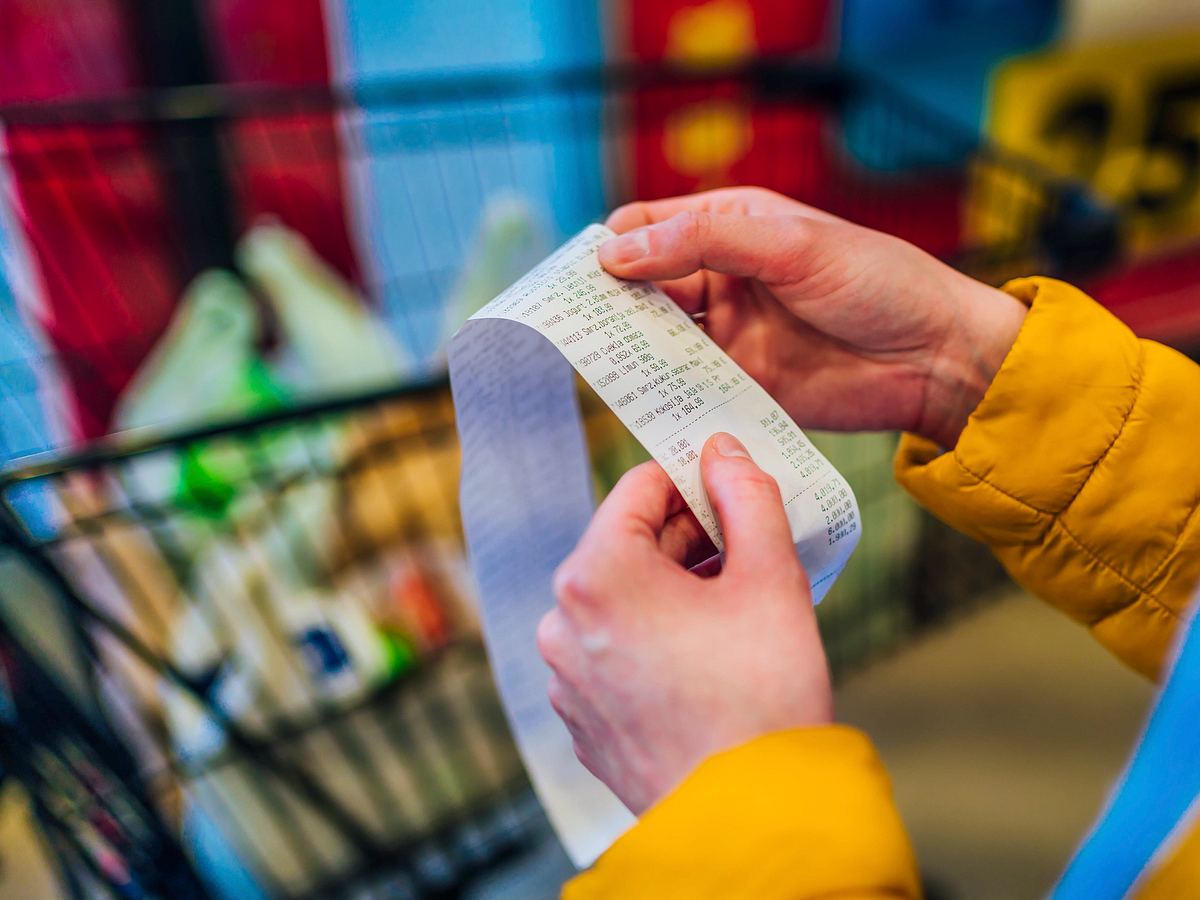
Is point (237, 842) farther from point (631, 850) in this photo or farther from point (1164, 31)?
point (1164, 31)

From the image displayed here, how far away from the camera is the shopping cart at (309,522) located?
84 centimetres

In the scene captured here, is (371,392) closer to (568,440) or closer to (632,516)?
(568,440)

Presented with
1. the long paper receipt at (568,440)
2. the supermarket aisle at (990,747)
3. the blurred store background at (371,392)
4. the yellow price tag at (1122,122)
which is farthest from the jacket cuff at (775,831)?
the yellow price tag at (1122,122)

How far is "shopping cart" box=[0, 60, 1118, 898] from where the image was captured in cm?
84

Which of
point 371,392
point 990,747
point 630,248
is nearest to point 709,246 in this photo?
point 630,248

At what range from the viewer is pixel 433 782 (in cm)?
110

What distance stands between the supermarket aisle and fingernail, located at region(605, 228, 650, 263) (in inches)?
33.5

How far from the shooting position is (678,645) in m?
0.35

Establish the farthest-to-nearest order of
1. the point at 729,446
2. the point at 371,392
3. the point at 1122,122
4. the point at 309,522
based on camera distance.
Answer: the point at 1122,122
the point at 309,522
the point at 371,392
the point at 729,446

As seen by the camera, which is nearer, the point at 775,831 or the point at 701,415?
the point at 775,831

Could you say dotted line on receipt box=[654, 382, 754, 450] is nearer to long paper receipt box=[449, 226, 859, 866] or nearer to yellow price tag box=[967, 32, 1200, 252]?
long paper receipt box=[449, 226, 859, 866]

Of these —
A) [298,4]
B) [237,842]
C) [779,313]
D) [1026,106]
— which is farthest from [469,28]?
[237,842]

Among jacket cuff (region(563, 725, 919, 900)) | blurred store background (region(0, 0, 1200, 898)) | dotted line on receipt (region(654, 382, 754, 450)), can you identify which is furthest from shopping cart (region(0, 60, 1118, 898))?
jacket cuff (region(563, 725, 919, 900))

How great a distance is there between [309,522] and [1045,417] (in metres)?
0.94
